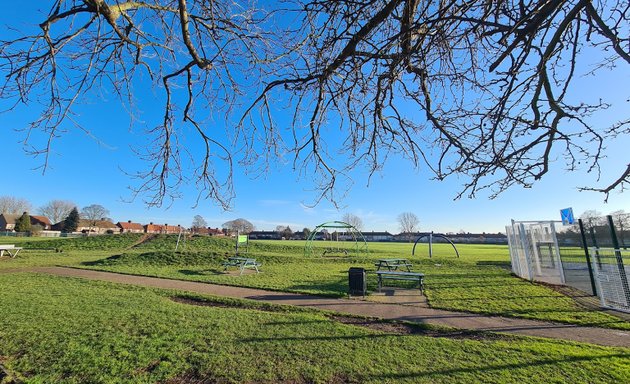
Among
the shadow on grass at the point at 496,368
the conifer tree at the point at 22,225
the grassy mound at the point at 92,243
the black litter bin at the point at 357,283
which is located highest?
the conifer tree at the point at 22,225

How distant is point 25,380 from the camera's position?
371cm

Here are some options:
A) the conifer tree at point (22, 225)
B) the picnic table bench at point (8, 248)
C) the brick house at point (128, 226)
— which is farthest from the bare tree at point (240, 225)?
the picnic table bench at point (8, 248)

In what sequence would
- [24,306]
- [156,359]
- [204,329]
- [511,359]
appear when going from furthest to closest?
1. [24,306]
2. [204,329]
3. [511,359]
4. [156,359]

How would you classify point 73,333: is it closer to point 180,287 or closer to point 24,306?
point 24,306

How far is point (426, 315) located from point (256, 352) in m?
4.56

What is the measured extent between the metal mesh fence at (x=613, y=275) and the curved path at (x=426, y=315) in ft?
7.65

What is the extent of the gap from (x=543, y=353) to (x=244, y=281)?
999cm

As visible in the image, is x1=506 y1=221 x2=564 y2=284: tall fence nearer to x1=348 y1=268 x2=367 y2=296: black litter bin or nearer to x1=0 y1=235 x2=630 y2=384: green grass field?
x1=0 y1=235 x2=630 y2=384: green grass field

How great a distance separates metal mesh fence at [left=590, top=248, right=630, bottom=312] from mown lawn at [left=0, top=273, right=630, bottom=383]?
389 centimetres

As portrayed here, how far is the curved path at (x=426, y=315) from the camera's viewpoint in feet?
20.2

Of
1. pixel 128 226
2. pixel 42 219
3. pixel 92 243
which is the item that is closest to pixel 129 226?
pixel 128 226

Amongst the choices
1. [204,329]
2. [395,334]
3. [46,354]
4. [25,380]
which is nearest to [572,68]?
[395,334]

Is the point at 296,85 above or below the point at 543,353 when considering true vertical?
above

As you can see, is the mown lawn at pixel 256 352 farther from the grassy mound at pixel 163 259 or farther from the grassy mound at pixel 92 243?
the grassy mound at pixel 92 243
